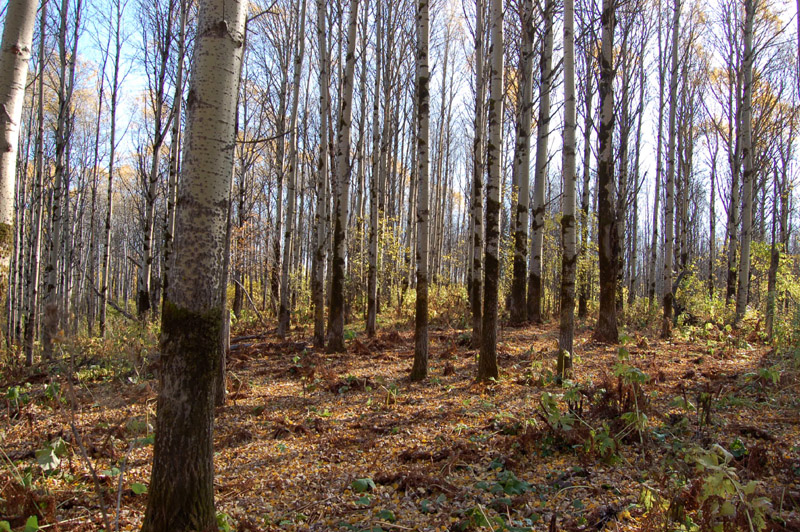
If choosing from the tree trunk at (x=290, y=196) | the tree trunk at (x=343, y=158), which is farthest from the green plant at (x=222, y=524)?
the tree trunk at (x=290, y=196)

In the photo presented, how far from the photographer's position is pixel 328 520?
2.80 meters

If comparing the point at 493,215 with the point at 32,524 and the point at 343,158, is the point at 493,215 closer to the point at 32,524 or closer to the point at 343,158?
the point at 343,158

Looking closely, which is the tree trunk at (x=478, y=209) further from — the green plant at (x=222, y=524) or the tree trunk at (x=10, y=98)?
the tree trunk at (x=10, y=98)

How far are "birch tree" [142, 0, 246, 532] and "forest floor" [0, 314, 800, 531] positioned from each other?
0.25 m

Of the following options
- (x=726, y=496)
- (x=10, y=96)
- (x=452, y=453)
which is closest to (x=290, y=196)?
(x=10, y=96)

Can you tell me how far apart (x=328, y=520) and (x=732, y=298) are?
13.4 m

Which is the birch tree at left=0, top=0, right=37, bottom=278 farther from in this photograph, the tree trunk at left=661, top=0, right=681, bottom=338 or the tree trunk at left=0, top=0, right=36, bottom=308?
the tree trunk at left=661, top=0, right=681, bottom=338

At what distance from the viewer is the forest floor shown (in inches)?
101

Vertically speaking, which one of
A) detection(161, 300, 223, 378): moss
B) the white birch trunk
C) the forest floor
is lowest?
the forest floor

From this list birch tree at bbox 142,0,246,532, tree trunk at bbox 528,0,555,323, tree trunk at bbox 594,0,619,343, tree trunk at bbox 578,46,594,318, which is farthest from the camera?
tree trunk at bbox 578,46,594,318

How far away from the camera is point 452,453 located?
352cm

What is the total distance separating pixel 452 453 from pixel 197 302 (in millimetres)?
2374

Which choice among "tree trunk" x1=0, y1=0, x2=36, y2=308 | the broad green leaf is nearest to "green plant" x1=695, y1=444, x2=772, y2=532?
the broad green leaf

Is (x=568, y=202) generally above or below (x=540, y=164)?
below
